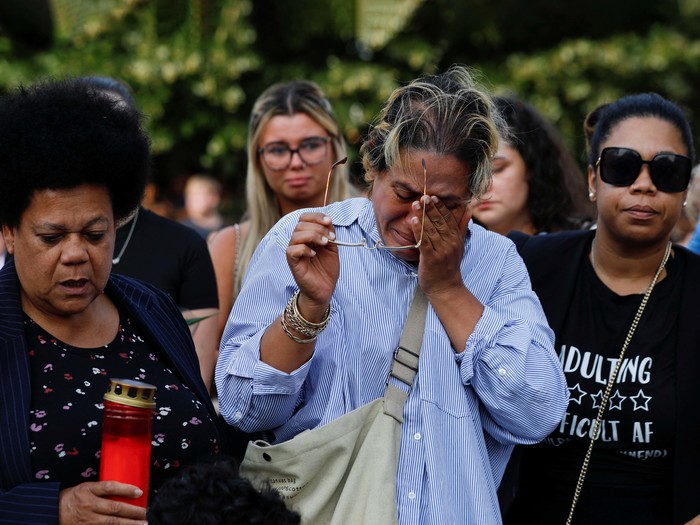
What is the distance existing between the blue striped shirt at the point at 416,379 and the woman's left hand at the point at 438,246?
113 mm

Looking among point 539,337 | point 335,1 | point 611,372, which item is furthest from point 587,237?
point 335,1

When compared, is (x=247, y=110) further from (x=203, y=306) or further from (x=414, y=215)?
(x=414, y=215)

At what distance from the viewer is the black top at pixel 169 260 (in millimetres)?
4504

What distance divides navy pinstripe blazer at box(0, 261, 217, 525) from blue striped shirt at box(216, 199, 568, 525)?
0.65ft

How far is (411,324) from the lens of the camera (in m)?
3.20

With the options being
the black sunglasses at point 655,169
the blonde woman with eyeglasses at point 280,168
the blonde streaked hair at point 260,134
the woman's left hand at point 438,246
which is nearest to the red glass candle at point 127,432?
the woman's left hand at point 438,246

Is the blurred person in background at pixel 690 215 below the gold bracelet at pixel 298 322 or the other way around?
the other way around

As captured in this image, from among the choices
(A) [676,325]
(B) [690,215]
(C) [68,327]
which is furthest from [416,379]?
(B) [690,215]

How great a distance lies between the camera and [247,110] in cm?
1256

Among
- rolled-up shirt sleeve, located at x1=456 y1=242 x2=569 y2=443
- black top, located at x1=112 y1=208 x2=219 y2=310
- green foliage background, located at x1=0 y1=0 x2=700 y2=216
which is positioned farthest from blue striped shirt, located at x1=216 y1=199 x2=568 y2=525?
green foliage background, located at x1=0 y1=0 x2=700 y2=216

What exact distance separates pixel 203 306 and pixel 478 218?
143 centimetres

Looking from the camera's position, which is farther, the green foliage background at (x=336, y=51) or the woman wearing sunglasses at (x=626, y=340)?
the green foliage background at (x=336, y=51)

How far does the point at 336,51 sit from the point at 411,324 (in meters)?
10.3

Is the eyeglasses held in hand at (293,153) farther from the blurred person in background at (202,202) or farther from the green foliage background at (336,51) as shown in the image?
the blurred person in background at (202,202)
